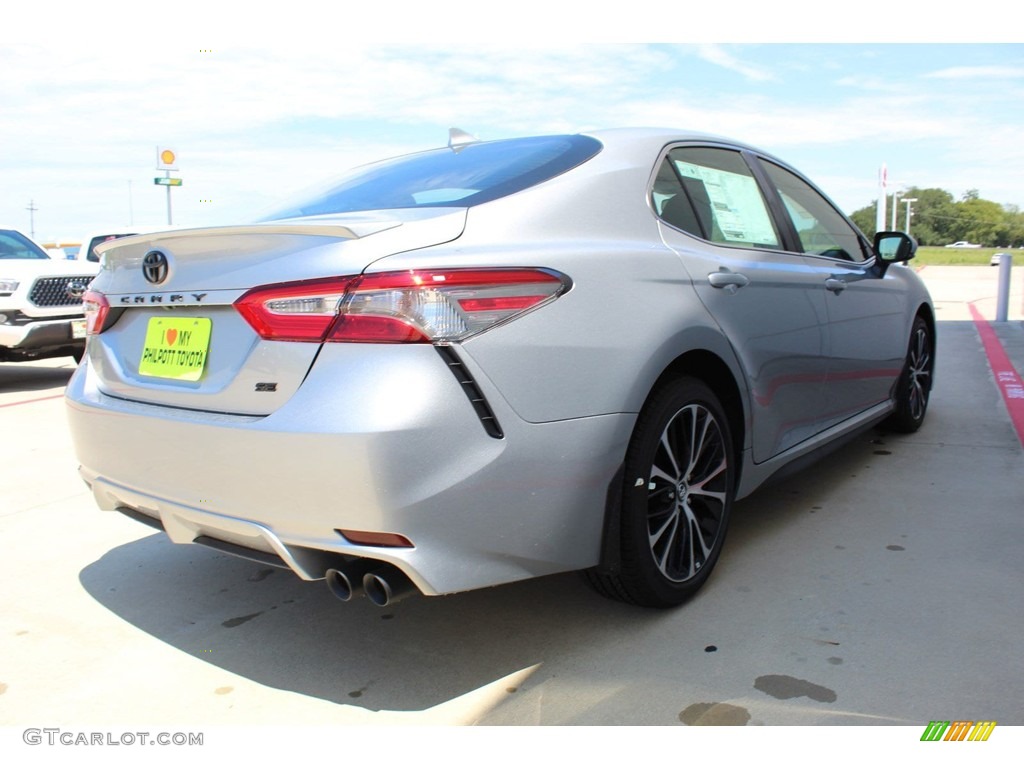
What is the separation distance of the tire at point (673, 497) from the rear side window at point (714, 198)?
59cm

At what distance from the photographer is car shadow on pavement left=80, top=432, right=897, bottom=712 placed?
2.39 m

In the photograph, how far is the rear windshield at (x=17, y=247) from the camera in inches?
337

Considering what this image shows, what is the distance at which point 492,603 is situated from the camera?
2.85m

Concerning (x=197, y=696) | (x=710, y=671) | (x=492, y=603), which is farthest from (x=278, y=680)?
(x=710, y=671)

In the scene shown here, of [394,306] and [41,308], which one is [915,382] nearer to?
[394,306]

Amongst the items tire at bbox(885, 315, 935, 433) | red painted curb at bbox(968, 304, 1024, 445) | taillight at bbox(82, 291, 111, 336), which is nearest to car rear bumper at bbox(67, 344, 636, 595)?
taillight at bbox(82, 291, 111, 336)

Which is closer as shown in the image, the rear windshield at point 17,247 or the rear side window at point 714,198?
the rear side window at point 714,198

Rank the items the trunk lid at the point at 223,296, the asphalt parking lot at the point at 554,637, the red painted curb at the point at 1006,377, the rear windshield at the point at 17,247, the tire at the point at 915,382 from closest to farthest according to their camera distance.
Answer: the trunk lid at the point at 223,296, the asphalt parking lot at the point at 554,637, the tire at the point at 915,382, the red painted curb at the point at 1006,377, the rear windshield at the point at 17,247

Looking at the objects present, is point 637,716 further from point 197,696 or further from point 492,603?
point 197,696

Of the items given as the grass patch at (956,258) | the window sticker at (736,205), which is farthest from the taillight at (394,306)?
the grass patch at (956,258)

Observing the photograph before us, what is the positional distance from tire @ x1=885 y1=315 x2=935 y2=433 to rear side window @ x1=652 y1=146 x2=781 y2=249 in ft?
6.08

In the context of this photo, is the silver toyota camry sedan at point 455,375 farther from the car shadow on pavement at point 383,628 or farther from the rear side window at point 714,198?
the car shadow on pavement at point 383,628

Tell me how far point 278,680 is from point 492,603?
0.75m

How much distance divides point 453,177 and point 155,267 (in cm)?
92
